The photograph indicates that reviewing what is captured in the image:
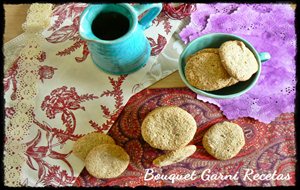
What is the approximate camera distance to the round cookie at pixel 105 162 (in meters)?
0.78

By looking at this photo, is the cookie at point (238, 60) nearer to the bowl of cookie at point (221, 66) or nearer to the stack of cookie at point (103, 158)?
the bowl of cookie at point (221, 66)

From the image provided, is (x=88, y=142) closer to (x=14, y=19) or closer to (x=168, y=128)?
(x=168, y=128)

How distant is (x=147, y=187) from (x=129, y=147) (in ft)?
0.27

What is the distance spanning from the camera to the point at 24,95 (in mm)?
844

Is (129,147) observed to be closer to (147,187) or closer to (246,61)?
(147,187)

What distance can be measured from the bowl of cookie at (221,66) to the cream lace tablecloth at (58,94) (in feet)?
0.25

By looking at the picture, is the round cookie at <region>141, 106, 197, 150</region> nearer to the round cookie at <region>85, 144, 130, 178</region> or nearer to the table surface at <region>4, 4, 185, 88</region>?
the round cookie at <region>85, 144, 130, 178</region>

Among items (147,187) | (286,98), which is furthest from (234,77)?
(147,187)

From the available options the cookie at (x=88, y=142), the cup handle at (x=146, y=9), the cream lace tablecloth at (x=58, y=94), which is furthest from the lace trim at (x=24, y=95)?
the cup handle at (x=146, y=9)

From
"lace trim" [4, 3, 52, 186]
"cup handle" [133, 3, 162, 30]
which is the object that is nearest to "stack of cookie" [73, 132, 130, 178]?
"lace trim" [4, 3, 52, 186]

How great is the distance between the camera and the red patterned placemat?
0.80 meters

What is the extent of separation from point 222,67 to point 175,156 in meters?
0.18

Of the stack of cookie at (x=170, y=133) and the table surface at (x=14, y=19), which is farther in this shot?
the table surface at (x=14, y=19)

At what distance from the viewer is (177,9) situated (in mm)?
870
